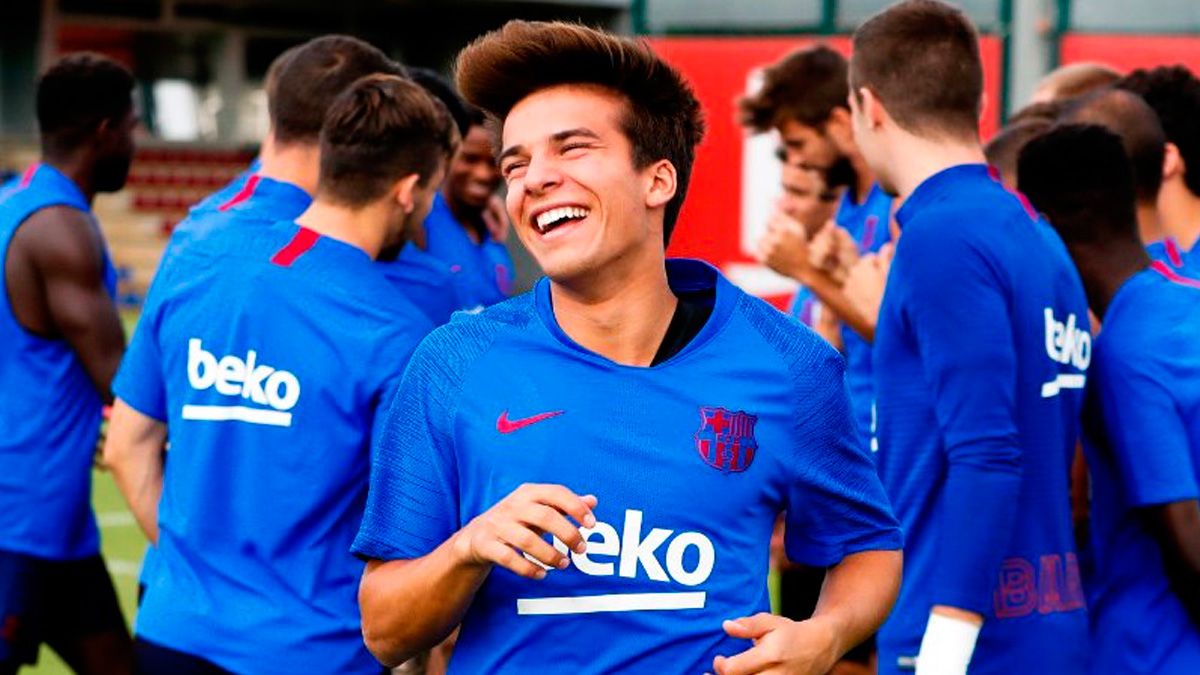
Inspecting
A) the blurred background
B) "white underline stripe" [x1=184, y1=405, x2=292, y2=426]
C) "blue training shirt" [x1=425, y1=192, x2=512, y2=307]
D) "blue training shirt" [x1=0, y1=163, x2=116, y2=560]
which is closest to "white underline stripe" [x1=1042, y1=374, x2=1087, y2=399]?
"white underline stripe" [x1=184, y1=405, x2=292, y2=426]

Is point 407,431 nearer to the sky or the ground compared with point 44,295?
nearer to the sky

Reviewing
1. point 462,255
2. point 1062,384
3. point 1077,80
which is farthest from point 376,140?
point 1077,80

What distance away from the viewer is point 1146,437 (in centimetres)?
368

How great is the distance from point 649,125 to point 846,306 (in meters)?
1.89

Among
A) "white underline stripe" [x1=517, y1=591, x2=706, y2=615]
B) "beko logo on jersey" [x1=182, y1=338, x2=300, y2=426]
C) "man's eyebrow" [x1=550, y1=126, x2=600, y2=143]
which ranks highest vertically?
"man's eyebrow" [x1=550, y1=126, x2=600, y2=143]

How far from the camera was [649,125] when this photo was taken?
2.84 meters

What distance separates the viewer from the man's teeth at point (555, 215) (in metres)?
2.71

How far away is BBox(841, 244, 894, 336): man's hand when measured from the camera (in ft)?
14.9

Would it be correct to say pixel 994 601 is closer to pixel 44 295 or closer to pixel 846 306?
pixel 846 306

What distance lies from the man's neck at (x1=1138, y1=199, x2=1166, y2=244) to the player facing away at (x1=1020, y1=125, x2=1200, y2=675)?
10.8 inches

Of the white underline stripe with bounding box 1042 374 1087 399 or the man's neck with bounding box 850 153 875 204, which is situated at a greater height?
the man's neck with bounding box 850 153 875 204

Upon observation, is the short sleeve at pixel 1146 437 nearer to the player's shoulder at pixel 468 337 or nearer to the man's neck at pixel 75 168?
the player's shoulder at pixel 468 337

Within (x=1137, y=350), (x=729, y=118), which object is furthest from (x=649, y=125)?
(x=729, y=118)

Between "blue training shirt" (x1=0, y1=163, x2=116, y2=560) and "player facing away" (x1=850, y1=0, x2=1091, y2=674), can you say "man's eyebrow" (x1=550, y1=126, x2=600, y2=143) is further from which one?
"blue training shirt" (x1=0, y1=163, x2=116, y2=560)
